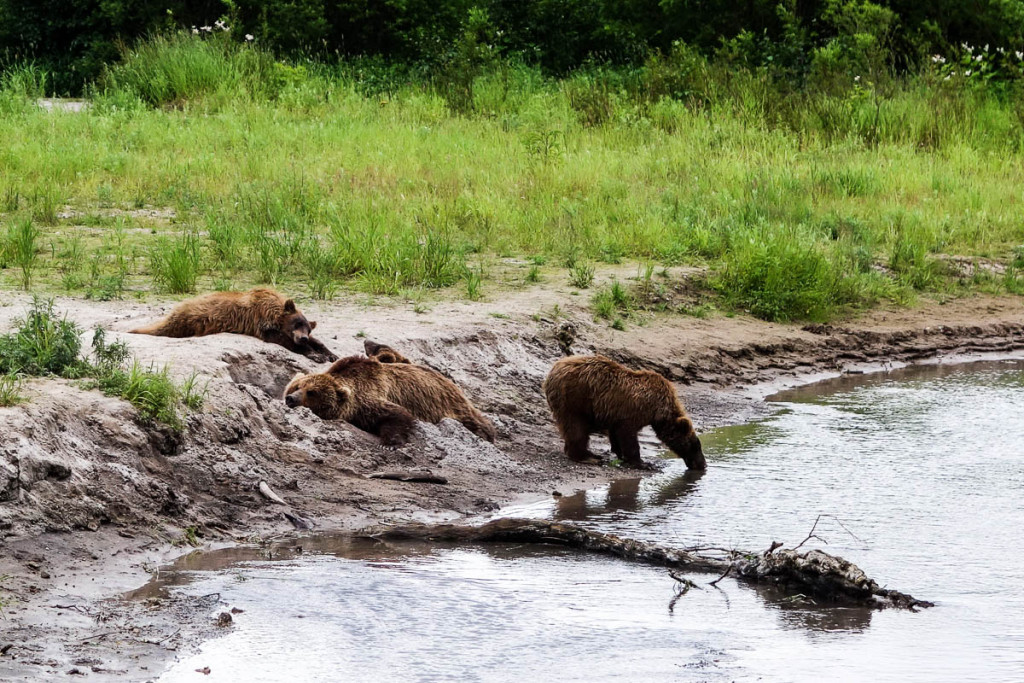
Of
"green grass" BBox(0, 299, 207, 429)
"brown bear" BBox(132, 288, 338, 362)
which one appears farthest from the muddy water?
"brown bear" BBox(132, 288, 338, 362)

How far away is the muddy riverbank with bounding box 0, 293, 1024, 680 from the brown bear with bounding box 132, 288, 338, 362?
201 mm

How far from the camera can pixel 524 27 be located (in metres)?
27.8

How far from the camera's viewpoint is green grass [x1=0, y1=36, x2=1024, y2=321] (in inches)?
494

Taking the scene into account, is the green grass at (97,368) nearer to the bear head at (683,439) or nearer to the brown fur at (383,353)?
the brown fur at (383,353)

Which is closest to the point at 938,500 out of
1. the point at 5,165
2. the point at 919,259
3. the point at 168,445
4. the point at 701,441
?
the point at 701,441

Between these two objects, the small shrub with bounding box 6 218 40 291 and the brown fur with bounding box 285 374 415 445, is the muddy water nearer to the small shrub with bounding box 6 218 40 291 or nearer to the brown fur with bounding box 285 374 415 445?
the brown fur with bounding box 285 374 415 445

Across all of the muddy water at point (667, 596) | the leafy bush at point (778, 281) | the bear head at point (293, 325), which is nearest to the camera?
the muddy water at point (667, 596)

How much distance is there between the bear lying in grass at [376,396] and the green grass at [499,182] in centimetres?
→ 295

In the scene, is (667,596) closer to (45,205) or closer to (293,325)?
(293,325)

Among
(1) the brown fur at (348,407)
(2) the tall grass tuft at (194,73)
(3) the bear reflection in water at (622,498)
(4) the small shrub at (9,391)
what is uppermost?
(2) the tall grass tuft at (194,73)

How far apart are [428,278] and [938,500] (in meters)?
Answer: 5.21

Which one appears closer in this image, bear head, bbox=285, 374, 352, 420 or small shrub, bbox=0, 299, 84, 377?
small shrub, bbox=0, 299, 84, 377

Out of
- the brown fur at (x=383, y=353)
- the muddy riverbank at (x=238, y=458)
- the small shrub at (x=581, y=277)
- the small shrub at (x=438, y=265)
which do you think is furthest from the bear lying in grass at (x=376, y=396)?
the small shrub at (x=581, y=277)

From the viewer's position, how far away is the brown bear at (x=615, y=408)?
355 inches
